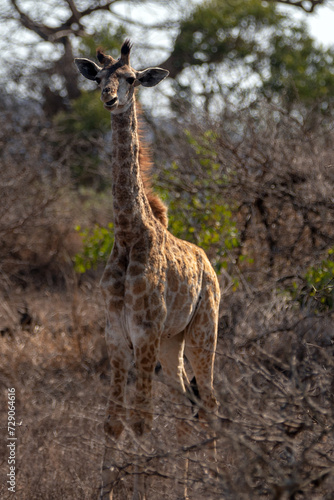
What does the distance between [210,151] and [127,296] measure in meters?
3.73

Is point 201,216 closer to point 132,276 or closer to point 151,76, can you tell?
point 151,76

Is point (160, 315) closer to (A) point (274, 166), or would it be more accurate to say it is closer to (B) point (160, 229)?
(B) point (160, 229)

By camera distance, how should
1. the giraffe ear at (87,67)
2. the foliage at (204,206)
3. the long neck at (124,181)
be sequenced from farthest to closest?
the foliage at (204,206) < the giraffe ear at (87,67) < the long neck at (124,181)

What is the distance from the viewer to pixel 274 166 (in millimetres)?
6953

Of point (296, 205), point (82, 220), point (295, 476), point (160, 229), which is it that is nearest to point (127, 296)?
point (160, 229)

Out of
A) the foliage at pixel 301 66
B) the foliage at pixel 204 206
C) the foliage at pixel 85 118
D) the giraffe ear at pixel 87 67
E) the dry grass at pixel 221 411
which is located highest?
the foliage at pixel 301 66

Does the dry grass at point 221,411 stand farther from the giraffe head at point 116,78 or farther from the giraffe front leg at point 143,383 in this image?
the giraffe head at point 116,78

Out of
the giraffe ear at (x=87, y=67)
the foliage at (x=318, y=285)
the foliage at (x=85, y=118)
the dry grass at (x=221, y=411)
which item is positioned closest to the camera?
the dry grass at (x=221, y=411)

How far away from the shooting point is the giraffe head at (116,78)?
3.86 meters

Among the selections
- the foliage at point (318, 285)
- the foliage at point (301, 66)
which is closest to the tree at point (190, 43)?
the foliage at point (301, 66)

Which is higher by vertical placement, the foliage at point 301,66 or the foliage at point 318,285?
the foliage at point 301,66

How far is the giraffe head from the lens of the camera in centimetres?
386

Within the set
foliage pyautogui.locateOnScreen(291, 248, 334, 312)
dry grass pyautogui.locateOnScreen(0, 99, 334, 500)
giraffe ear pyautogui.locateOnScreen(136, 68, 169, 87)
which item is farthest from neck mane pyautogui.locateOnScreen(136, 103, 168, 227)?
foliage pyautogui.locateOnScreen(291, 248, 334, 312)

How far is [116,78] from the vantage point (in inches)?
160
